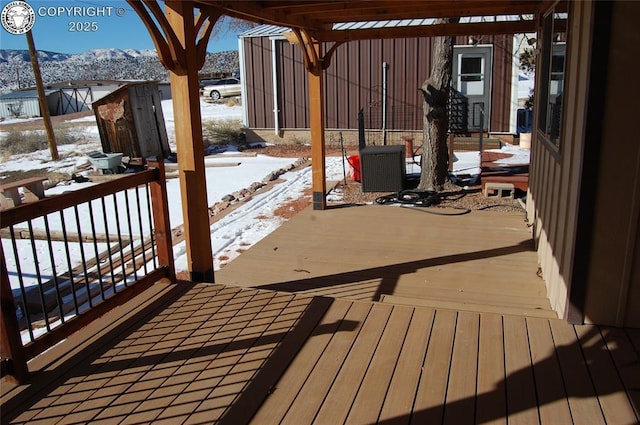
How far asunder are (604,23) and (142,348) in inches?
114

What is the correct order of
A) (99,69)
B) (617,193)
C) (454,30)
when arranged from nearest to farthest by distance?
(617,193) < (454,30) < (99,69)

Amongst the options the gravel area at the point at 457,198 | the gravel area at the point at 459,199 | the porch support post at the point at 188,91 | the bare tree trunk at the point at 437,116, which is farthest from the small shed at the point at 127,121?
the porch support post at the point at 188,91

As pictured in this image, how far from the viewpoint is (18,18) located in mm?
12383

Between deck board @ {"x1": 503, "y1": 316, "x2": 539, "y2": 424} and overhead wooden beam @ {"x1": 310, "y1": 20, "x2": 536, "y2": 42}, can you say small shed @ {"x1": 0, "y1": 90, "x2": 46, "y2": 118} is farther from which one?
deck board @ {"x1": 503, "y1": 316, "x2": 539, "y2": 424}

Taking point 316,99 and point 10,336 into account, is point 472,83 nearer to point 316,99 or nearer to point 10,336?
point 316,99

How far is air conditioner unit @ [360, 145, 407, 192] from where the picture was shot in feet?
24.8

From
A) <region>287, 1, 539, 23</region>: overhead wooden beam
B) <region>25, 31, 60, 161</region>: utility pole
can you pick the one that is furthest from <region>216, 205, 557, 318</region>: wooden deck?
<region>25, 31, 60, 161</region>: utility pole

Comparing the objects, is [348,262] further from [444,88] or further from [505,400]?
[444,88]

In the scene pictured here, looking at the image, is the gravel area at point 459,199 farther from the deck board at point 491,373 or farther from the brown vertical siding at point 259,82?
the brown vertical siding at point 259,82

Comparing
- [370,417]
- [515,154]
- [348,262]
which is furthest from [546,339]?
[515,154]

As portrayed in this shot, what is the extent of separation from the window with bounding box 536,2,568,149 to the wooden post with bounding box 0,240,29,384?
3.32 m

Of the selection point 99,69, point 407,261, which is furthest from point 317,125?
point 99,69

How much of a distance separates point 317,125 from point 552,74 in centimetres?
299

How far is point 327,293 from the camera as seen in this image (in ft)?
13.0
